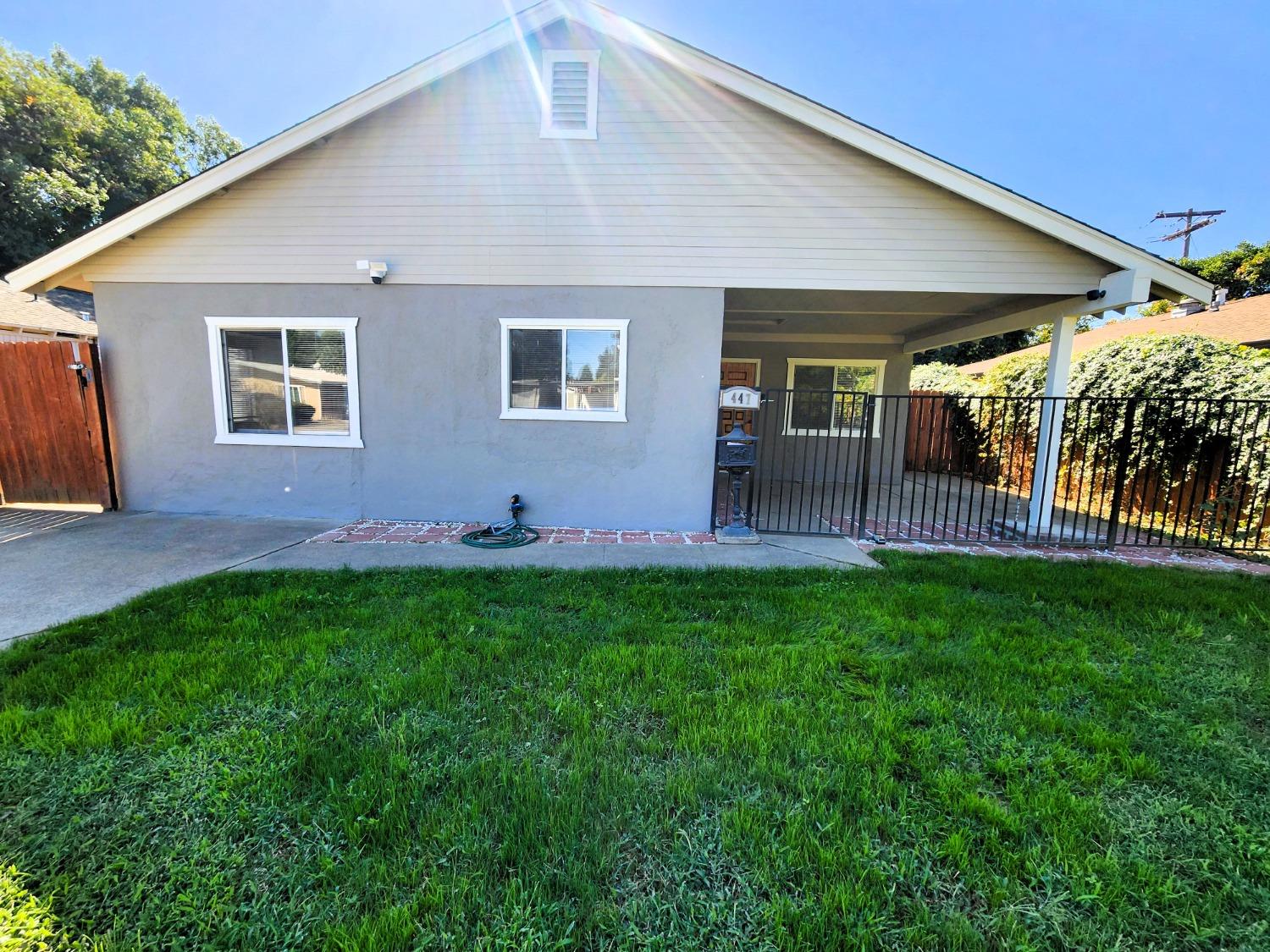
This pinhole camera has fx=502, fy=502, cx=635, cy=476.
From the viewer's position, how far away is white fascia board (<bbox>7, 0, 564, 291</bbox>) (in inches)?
217

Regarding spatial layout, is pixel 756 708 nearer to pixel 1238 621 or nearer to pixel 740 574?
pixel 740 574

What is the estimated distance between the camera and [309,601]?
12.8 feet

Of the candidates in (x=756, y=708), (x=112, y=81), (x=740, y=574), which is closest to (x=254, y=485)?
(x=740, y=574)

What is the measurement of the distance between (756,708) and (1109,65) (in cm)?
1481

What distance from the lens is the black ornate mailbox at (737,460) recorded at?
19.0ft

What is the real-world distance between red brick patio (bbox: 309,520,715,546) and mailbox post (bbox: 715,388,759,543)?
1.03 feet

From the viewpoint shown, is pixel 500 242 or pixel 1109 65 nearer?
pixel 500 242

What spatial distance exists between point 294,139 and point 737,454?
20.2 ft

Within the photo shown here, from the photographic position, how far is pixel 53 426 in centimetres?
641

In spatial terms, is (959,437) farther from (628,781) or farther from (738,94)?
(628,781)

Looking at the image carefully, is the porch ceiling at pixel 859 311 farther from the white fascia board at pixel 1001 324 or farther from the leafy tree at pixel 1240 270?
the leafy tree at pixel 1240 270

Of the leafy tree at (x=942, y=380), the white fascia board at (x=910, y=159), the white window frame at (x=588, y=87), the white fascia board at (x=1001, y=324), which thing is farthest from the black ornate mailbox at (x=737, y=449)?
the leafy tree at (x=942, y=380)

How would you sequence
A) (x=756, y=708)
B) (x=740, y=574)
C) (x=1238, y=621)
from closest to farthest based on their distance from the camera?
(x=756, y=708)
(x=1238, y=621)
(x=740, y=574)

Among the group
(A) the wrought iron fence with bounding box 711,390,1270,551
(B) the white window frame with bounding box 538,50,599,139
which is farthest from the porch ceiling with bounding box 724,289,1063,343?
(B) the white window frame with bounding box 538,50,599,139
